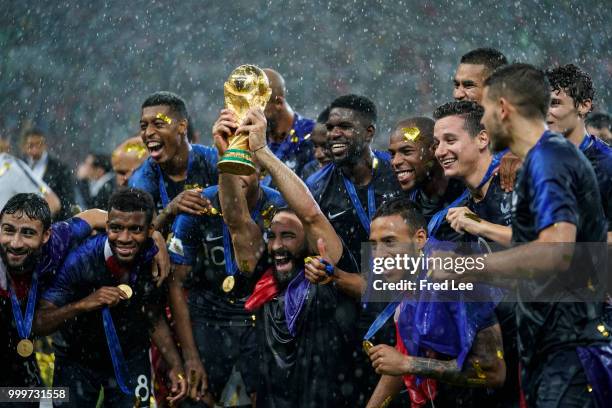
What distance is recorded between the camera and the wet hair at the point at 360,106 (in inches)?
238

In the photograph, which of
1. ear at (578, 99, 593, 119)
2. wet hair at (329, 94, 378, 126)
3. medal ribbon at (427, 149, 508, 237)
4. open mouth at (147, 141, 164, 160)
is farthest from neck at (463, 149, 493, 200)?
open mouth at (147, 141, 164, 160)

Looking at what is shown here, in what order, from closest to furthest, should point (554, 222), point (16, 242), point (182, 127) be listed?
1. point (554, 222)
2. point (16, 242)
3. point (182, 127)

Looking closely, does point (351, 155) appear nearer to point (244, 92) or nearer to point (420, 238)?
point (420, 238)

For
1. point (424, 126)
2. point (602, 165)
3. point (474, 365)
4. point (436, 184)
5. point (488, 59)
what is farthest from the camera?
point (488, 59)

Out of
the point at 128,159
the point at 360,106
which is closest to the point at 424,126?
the point at 360,106

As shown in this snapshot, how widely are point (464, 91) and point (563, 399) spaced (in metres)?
2.47

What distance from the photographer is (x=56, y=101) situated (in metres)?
14.8

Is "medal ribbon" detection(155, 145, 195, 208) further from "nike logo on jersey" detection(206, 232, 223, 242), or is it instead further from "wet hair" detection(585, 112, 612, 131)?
"wet hair" detection(585, 112, 612, 131)

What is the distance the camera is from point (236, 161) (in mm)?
4367

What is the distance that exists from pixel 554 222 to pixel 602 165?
4.22ft

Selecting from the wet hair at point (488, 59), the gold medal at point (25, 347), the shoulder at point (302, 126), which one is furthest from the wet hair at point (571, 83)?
the gold medal at point (25, 347)

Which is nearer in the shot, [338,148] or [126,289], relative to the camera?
[126,289]

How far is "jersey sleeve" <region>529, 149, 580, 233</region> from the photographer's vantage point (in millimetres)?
3484

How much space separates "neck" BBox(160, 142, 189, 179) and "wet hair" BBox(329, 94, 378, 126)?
0.99 meters
